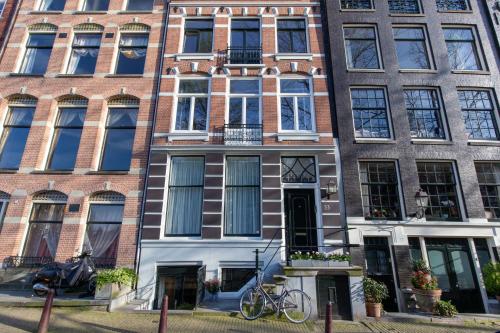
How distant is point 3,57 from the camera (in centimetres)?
1334

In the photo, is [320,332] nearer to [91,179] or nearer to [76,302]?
[76,302]

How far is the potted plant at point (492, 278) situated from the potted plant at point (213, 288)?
846cm

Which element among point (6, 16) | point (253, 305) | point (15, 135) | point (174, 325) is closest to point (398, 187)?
point (253, 305)

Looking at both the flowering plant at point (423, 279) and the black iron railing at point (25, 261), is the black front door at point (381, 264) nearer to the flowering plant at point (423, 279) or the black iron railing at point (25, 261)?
the flowering plant at point (423, 279)

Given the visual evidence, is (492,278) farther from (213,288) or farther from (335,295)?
(213,288)

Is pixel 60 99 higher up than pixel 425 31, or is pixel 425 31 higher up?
pixel 425 31

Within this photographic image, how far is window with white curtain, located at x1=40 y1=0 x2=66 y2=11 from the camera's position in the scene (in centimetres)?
1462

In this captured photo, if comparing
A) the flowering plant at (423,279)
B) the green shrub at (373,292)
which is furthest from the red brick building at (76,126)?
the flowering plant at (423,279)

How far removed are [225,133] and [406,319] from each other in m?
8.32

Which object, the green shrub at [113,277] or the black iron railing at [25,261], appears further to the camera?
the black iron railing at [25,261]

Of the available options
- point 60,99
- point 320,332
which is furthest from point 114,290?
point 60,99

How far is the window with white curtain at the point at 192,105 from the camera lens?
12.2 m

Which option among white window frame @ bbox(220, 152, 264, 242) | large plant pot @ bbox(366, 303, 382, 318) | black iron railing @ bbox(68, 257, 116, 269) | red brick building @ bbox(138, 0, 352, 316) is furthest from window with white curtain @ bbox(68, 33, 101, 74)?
large plant pot @ bbox(366, 303, 382, 318)

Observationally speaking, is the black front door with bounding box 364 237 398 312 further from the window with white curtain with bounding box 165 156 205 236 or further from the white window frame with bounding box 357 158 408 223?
the window with white curtain with bounding box 165 156 205 236
